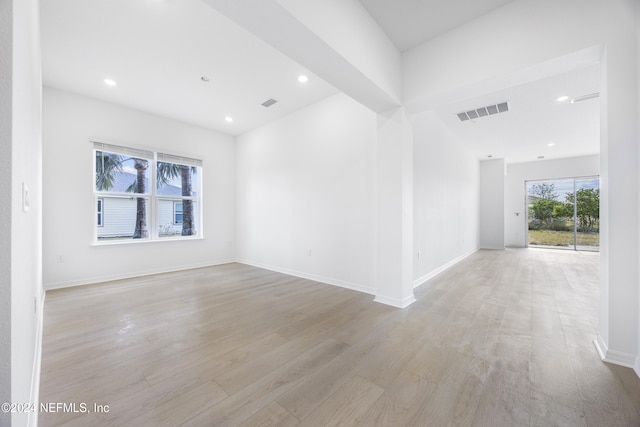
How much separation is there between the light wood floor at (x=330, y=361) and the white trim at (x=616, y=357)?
7 centimetres

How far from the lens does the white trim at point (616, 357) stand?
176cm

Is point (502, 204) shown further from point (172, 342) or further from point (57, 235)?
point (57, 235)

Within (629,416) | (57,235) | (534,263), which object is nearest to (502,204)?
(534,263)

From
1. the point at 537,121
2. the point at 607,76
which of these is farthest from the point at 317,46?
the point at 537,121

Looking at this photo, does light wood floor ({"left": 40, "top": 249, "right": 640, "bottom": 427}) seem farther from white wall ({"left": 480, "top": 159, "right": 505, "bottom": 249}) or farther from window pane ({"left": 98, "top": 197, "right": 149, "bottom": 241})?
white wall ({"left": 480, "top": 159, "right": 505, "bottom": 249})

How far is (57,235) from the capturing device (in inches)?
148

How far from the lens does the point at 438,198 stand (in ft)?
15.5

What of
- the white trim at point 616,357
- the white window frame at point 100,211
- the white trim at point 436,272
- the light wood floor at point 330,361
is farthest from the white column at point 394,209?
the white window frame at point 100,211

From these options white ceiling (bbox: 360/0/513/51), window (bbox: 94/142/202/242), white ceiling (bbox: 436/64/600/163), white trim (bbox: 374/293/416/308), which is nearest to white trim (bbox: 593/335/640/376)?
white trim (bbox: 374/293/416/308)

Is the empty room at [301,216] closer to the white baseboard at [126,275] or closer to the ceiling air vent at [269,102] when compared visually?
the white baseboard at [126,275]

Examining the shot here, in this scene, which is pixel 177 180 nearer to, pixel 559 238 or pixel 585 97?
pixel 585 97

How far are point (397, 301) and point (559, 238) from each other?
8.10 meters

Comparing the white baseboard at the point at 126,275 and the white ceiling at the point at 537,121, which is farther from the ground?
the white ceiling at the point at 537,121

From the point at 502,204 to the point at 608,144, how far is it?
700 cm
